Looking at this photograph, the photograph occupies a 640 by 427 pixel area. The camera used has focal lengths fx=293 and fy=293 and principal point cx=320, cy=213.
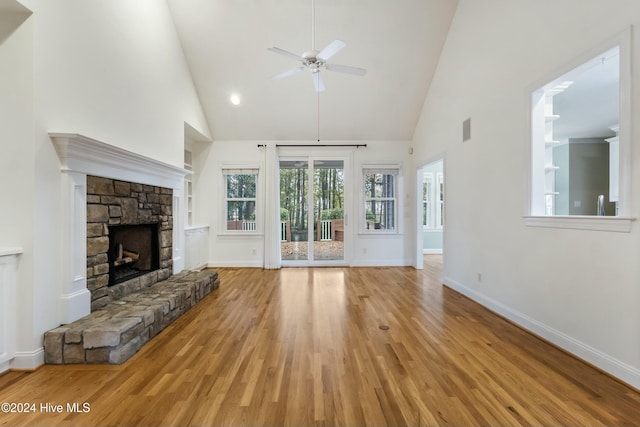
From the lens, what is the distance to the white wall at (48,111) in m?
2.23

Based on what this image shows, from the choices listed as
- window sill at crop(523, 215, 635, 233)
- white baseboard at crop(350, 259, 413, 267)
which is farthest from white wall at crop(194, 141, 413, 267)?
window sill at crop(523, 215, 635, 233)

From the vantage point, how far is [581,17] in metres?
2.39

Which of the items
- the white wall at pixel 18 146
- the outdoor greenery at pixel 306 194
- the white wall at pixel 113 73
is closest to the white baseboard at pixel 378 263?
the outdoor greenery at pixel 306 194

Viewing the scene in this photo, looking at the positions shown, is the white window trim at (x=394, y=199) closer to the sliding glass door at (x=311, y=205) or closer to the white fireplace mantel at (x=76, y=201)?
the sliding glass door at (x=311, y=205)

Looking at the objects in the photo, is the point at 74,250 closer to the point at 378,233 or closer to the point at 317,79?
the point at 317,79

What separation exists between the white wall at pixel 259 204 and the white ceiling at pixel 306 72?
32 centimetres

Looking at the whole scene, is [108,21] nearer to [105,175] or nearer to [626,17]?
[105,175]

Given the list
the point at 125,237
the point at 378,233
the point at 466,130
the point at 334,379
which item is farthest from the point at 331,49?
the point at 378,233

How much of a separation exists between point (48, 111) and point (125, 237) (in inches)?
71.1

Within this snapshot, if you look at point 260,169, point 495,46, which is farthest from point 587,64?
point 260,169

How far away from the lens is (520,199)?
10.3ft

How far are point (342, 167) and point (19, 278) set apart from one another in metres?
5.36

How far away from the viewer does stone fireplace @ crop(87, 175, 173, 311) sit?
285cm

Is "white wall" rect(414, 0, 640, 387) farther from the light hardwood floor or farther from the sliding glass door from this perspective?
the sliding glass door
